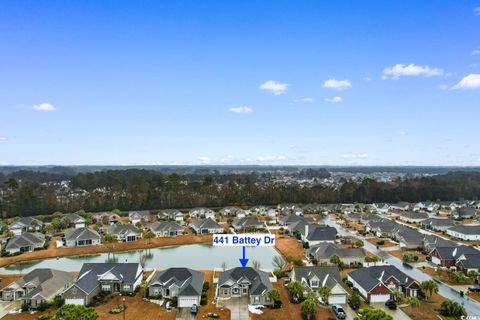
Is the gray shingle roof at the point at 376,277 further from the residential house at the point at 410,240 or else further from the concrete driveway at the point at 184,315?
the residential house at the point at 410,240

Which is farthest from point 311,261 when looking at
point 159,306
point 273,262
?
point 159,306

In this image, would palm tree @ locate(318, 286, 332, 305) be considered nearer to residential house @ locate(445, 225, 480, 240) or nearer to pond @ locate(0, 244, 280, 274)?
pond @ locate(0, 244, 280, 274)

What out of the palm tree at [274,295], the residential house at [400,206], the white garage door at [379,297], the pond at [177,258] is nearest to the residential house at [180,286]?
the palm tree at [274,295]

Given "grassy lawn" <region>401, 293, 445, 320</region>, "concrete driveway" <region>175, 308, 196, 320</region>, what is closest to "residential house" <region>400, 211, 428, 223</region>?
"grassy lawn" <region>401, 293, 445, 320</region>

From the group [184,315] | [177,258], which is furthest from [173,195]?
[184,315]

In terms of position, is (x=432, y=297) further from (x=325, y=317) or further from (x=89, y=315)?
(x=89, y=315)

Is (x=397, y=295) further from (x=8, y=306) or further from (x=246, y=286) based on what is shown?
(x=8, y=306)

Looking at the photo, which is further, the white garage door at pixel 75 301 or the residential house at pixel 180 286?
the white garage door at pixel 75 301
